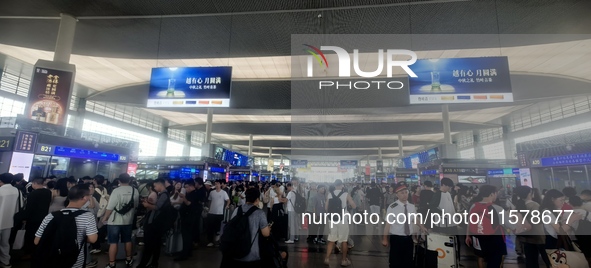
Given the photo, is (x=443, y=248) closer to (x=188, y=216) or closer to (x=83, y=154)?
(x=188, y=216)

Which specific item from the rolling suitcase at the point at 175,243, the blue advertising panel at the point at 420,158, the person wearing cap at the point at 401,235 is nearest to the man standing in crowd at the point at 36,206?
the rolling suitcase at the point at 175,243

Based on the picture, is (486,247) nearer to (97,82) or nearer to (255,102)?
(255,102)

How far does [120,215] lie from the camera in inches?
180

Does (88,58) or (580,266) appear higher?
(88,58)

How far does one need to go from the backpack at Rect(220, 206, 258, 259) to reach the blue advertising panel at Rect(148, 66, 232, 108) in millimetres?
4925

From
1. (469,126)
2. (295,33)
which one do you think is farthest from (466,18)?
(469,126)

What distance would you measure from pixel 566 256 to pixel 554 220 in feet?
2.34

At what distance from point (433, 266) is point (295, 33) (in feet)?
25.7

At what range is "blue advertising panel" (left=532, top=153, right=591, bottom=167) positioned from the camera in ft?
31.1

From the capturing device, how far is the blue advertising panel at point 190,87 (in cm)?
732

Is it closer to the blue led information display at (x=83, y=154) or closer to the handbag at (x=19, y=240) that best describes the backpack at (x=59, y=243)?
the handbag at (x=19, y=240)

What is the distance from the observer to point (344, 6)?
7.61m

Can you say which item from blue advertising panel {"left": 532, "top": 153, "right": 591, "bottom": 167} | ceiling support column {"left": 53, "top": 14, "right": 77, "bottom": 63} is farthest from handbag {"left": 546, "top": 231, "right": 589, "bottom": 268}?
ceiling support column {"left": 53, "top": 14, "right": 77, "bottom": 63}

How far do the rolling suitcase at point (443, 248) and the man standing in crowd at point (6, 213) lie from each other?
7124 millimetres
